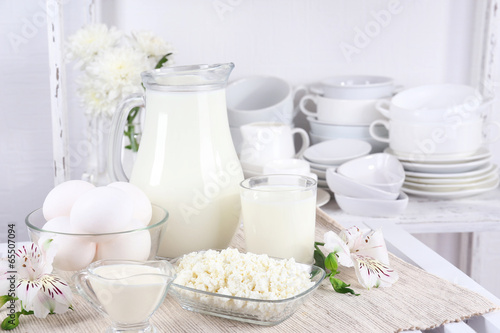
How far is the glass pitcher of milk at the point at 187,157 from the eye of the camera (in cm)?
67

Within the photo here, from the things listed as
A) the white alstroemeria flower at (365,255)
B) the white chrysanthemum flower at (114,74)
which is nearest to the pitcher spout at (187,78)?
the white alstroemeria flower at (365,255)

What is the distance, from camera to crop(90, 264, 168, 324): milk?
0.49 meters

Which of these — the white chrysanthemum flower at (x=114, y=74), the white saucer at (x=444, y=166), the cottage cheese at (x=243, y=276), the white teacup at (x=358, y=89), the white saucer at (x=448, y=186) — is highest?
the white chrysanthemum flower at (x=114, y=74)

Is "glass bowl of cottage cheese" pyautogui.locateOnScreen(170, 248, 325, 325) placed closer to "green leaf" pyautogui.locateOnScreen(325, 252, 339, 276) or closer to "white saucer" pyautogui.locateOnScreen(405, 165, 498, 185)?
"green leaf" pyautogui.locateOnScreen(325, 252, 339, 276)

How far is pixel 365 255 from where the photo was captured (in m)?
0.67

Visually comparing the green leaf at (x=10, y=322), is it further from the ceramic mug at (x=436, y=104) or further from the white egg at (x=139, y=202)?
the ceramic mug at (x=436, y=104)

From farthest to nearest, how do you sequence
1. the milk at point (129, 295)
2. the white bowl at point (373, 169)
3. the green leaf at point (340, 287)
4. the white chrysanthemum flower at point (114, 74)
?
the white bowl at point (373, 169) < the white chrysanthemum flower at point (114, 74) < the green leaf at point (340, 287) < the milk at point (129, 295)

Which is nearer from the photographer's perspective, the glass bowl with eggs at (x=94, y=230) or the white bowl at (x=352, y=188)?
the glass bowl with eggs at (x=94, y=230)

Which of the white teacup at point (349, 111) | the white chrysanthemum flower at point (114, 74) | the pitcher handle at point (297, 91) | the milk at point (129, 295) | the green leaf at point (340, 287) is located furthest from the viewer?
the pitcher handle at point (297, 91)

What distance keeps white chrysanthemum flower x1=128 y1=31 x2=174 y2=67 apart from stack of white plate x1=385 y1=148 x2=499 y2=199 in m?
0.54

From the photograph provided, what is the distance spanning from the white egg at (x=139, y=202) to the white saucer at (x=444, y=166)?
0.75 meters

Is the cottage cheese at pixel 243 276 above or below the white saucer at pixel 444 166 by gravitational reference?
above

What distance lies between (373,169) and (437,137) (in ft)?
0.48

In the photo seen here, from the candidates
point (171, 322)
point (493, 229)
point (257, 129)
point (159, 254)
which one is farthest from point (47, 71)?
point (493, 229)
